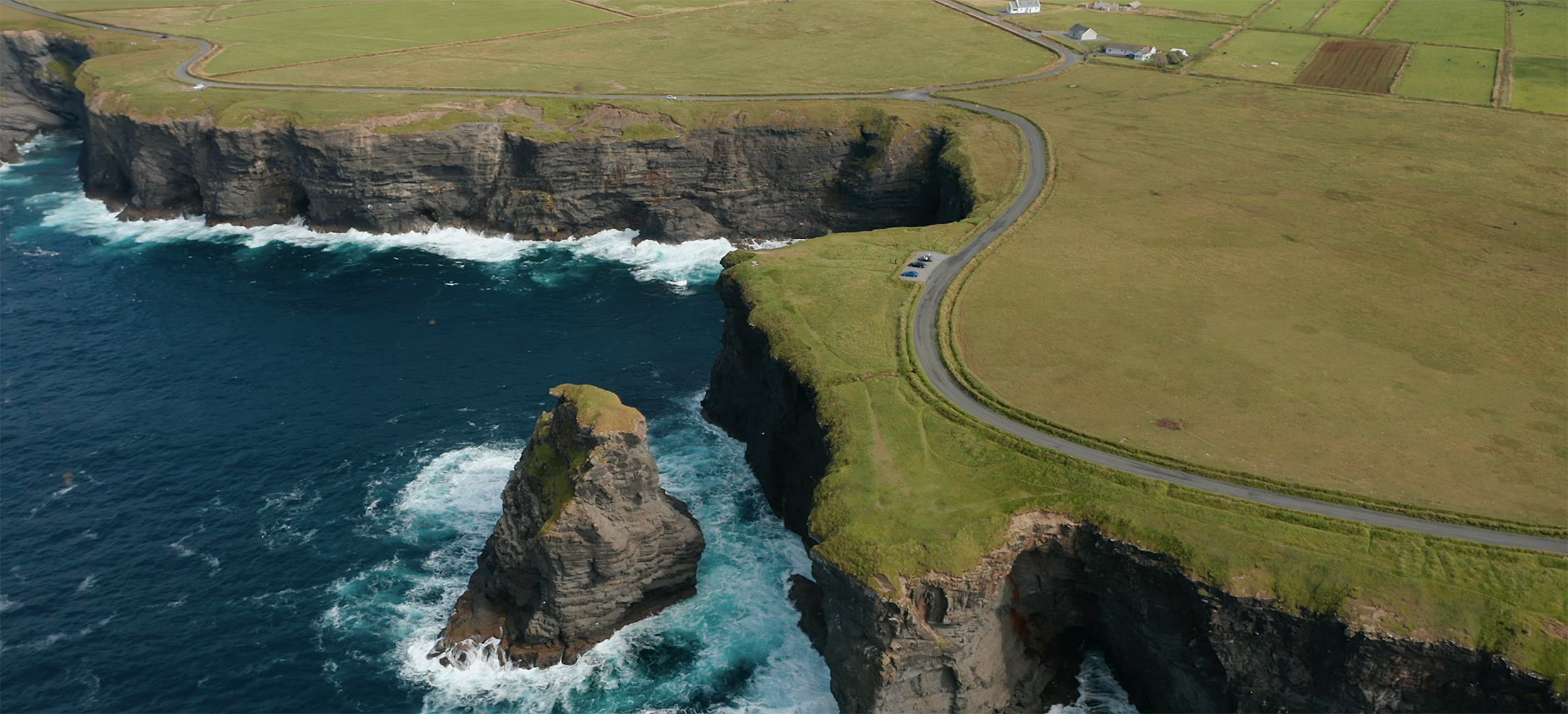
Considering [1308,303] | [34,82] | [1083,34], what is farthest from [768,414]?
[34,82]

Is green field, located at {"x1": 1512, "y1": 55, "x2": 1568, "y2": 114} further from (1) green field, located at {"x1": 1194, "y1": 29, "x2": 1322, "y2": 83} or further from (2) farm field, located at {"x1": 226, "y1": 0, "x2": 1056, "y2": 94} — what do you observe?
(2) farm field, located at {"x1": 226, "y1": 0, "x2": 1056, "y2": 94}

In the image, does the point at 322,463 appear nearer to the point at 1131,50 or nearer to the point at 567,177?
the point at 567,177

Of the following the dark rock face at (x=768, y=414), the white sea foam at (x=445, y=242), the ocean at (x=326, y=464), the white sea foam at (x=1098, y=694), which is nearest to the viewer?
the white sea foam at (x=1098, y=694)

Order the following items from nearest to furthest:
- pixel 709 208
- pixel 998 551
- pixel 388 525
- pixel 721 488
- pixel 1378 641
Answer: pixel 1378 641, pixel 998 551, pixel 388 525, pixel 721 488, pixel 709 208

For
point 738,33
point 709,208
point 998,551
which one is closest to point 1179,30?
point 738,33

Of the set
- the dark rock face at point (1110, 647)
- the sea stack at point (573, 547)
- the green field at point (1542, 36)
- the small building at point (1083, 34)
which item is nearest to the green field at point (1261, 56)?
the small building at point (1083, 34)

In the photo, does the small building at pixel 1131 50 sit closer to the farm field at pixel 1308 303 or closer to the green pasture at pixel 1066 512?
the farm field at pixel 1308 303

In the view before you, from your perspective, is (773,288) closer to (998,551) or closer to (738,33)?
(998,551)
